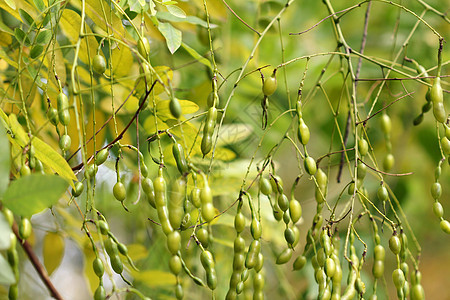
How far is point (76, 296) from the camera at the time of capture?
7.31 ft

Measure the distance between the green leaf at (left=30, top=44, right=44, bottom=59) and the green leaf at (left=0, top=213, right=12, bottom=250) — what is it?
28 centimetres

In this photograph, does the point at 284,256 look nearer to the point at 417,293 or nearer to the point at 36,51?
the point at 417,293

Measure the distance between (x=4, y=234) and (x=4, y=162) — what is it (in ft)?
0.29

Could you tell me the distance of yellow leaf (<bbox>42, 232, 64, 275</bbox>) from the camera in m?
0.84

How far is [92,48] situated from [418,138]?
3.14 feet

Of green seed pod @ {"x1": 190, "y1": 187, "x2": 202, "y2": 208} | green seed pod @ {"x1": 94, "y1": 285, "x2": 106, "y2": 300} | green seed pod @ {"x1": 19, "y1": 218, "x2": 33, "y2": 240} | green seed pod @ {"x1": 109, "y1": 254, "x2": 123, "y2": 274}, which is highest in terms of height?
green seed pod @ {"x1": 19, "y1": 218, "x2": 33, "y2": 240}

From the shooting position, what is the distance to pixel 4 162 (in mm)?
496

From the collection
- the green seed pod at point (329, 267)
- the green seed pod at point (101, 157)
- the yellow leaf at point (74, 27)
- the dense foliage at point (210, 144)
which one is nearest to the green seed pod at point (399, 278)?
the dense foliage at point (210, 144)

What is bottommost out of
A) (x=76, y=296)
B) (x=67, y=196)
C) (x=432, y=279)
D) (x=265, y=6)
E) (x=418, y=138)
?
(x=76, y=296)

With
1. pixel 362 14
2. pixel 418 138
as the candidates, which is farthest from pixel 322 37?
pixel 418 138

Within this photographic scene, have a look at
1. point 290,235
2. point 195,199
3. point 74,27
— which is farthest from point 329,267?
point 74,27

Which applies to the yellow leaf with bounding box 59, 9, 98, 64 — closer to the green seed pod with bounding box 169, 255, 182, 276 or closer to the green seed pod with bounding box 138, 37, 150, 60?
the green seed pod with bounding box 138, 37, 150, 60

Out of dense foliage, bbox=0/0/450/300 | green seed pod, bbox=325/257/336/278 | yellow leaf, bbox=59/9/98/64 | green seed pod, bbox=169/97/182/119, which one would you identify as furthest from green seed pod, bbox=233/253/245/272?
yellow leaf, bbox=59/9/98/64

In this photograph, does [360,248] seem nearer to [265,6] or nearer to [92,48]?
[265,6]
